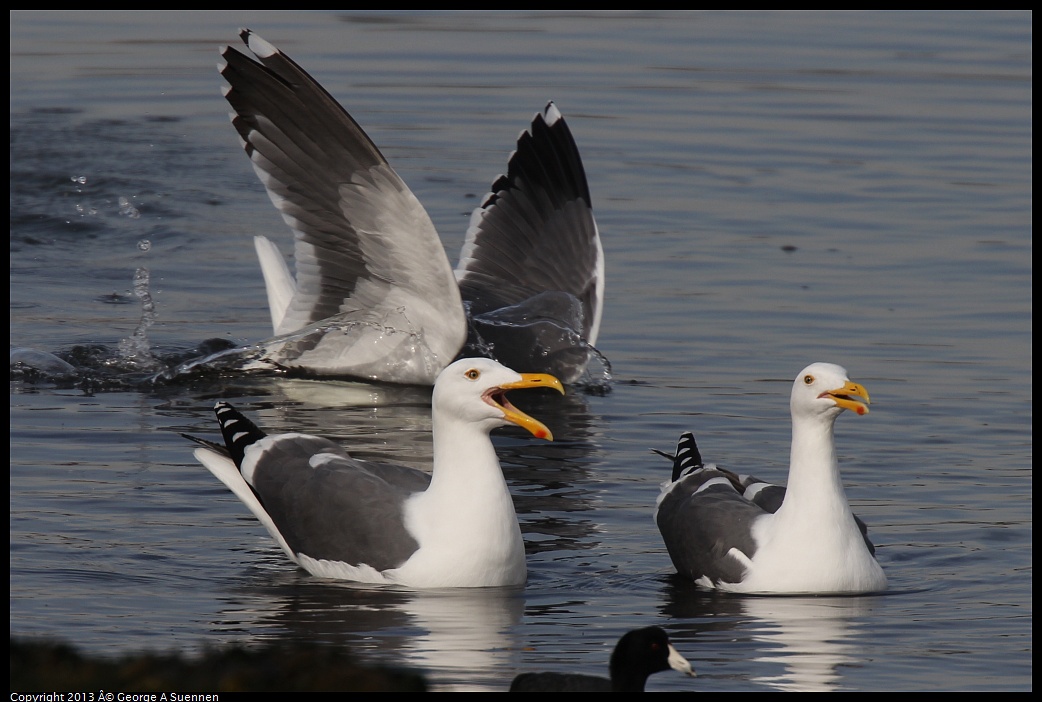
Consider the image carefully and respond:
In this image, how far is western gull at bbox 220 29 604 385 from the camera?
1111cm

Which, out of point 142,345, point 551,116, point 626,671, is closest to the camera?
point 626,671

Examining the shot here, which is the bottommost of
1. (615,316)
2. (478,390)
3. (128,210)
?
(478,390)

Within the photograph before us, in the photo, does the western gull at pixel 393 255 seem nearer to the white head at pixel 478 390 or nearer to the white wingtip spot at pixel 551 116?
the white wingtip spot at pixel 551 116

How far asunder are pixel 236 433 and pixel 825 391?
2.92 meters

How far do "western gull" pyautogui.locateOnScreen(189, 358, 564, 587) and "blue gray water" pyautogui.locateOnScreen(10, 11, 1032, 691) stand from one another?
0.13 m

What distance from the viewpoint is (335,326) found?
485 inches

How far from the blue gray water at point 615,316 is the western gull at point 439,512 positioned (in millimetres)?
129

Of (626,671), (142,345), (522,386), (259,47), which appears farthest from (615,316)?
(626,671)

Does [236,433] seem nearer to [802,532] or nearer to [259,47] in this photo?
[802,532]

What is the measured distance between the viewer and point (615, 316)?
13.9 metres

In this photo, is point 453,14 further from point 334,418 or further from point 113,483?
point 113,483

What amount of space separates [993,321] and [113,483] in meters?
6.95

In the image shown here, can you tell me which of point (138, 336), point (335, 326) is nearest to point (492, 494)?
point (335, 326)

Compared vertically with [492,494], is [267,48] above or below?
above
